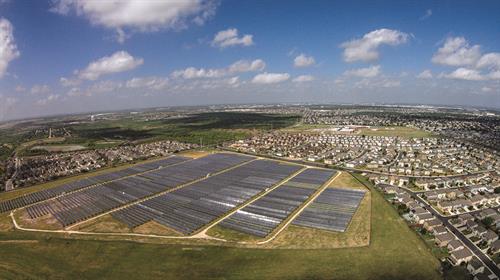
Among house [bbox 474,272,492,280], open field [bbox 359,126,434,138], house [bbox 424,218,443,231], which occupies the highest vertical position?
open field [bbox 359,126,434,138]

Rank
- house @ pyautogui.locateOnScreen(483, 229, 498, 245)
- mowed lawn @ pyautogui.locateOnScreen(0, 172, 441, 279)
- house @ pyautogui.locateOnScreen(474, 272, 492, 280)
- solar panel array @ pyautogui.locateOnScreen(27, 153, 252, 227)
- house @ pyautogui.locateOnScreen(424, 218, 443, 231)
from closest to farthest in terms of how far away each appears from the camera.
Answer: house @ pyautogui.locateOnScreen(474, 272, 492, 280)
mowed lawn @ pyautogui.locateOnScreen(0, 172, 441, 279)
house @ pyautogui.locateOnScreen(483, 229, 498, 245)
house @ pyautogui.locateOnScreen(424, 218, 443, 231)
solar panel array @ pyautogui.locateOnScreen(27, 153, 252, 227)

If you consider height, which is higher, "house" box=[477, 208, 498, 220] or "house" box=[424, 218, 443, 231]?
"house" box=[424, 218, 443, 231]

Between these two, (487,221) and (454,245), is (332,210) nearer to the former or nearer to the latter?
(454,245)

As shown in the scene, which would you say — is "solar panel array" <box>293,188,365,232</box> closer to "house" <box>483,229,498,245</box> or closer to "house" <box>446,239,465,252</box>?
"house" <box>446,239,465,252</box>

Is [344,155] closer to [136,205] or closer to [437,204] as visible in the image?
[437,204]

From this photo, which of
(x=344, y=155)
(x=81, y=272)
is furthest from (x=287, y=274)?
(x=344, y=155)

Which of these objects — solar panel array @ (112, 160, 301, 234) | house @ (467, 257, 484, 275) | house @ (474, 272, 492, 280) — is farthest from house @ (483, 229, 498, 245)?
solar panel array @ (112, 160, 301, 234)

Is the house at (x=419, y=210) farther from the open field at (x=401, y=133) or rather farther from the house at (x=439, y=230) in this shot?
the open field at (x=401, y=133)
